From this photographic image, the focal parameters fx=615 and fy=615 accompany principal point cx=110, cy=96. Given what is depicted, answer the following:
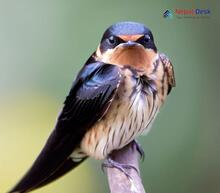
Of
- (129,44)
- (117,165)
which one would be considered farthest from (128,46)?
(117,165)

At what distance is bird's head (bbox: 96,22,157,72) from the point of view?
1239mm

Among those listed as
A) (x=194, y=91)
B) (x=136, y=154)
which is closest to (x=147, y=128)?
(x=136, y=154)

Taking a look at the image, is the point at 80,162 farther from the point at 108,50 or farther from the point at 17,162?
the point at 108,50

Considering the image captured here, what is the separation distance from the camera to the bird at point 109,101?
1274 mm

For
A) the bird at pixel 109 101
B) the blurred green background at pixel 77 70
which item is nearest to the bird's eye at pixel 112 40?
the bird at pixel 109 101

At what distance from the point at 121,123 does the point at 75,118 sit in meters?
0.10

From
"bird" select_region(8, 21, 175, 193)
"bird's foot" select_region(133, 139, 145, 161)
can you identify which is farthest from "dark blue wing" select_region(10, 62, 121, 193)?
"bird's foot" select_region(133, 139, 145, 161)

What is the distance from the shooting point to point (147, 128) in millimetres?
1418

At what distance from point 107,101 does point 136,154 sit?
230 millimetres
